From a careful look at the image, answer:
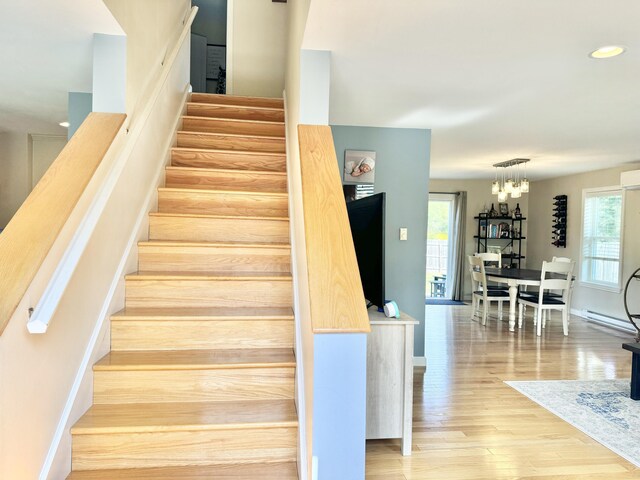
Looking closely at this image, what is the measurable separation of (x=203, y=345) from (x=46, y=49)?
1790 millimetres

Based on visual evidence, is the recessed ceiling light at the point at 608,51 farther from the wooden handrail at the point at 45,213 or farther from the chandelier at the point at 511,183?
the chandelier at the point at 511,183

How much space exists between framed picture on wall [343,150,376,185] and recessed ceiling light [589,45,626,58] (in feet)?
6.56

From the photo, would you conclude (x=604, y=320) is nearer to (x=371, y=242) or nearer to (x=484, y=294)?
(x=484, y=294)

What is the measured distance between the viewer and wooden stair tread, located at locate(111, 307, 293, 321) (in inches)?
84.4

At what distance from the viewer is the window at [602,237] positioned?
6.14m

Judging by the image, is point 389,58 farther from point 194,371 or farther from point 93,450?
point 93,450

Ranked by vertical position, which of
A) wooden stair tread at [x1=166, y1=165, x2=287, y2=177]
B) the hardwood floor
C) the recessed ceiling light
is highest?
the recessed ceiling light

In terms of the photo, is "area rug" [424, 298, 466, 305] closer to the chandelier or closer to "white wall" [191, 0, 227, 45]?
the chandelier

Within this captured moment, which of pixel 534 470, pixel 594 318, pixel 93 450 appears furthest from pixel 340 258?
pixel 594 318

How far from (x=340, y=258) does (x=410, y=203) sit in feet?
8.71

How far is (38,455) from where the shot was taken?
4.94 feet

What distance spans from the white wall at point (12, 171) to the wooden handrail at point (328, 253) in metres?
3.93

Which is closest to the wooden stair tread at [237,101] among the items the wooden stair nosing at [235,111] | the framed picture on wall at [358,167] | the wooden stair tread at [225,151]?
the wooden stair nosing at [235,111]

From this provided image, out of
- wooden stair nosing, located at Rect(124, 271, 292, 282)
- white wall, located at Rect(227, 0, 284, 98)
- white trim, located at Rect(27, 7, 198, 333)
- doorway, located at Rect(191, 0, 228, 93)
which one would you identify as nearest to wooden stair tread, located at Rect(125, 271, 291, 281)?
wooden stair nosing, located at Rect(124, 271, 292, 282)
